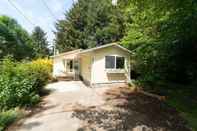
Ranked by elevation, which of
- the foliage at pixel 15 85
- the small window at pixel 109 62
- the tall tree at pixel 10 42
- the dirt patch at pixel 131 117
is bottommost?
the dirt patch at pixel 131 117

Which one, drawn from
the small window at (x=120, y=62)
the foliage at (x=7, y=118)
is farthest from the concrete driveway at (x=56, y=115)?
the small window at (x=120, y=62)

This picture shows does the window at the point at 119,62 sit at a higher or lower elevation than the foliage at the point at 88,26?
lower

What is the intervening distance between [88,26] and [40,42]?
24.6m

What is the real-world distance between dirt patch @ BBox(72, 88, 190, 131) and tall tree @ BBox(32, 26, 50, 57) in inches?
1792

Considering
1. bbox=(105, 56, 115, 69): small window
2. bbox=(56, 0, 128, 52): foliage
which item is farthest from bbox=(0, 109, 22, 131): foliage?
bbox=(56, 0, 128, 52): foliage

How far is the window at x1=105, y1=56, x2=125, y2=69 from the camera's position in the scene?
15.9 meters

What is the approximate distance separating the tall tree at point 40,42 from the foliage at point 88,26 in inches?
706

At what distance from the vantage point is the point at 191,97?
11844mm

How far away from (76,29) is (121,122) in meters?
29.7

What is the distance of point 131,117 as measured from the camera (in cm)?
777

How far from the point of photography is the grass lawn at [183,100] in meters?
8.10

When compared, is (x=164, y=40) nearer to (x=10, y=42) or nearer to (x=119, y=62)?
(x=119, y=62)

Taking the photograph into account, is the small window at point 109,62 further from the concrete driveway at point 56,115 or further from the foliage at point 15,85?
the foliage at point 15,85

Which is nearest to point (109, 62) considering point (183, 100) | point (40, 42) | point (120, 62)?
point (120, 62)
